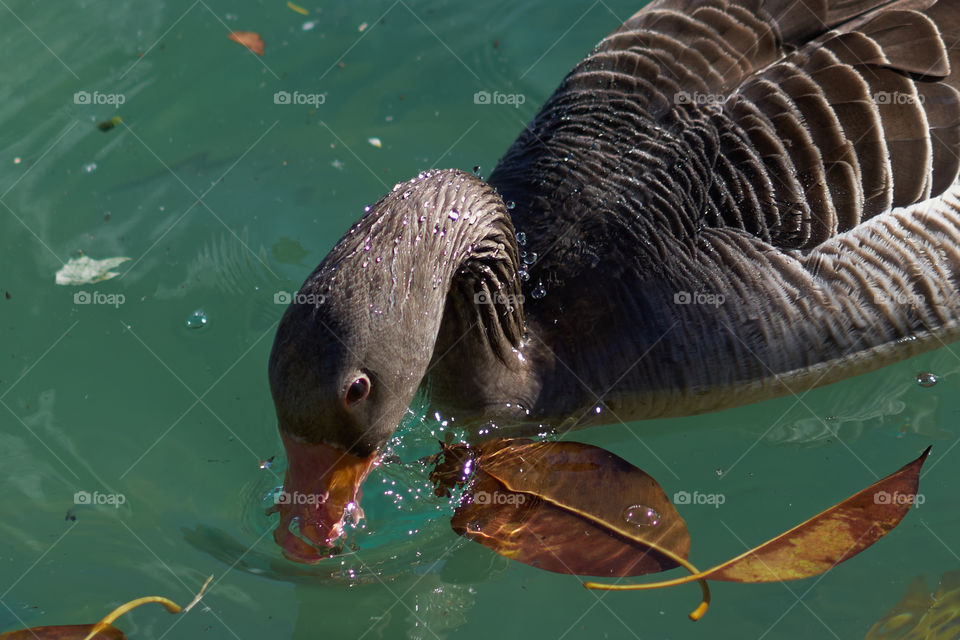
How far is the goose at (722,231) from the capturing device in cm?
479

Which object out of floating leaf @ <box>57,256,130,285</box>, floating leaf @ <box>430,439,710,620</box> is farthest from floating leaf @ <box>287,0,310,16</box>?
floating leaf @ <box>430,439,710,620</box>

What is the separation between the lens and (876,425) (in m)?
5.47

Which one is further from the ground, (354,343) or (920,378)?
(354,343)

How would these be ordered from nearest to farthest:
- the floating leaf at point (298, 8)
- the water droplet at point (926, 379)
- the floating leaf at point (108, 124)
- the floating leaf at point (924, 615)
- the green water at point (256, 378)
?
1. the floating leaf at point (924, 615)
2. the green water at point (256, 378)
3. the water droplet at point (926, 379)
4. the floating leaf at point (108, 124)
5. the floating leaf at point (298, 8)

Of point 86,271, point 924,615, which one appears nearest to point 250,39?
point 86,271

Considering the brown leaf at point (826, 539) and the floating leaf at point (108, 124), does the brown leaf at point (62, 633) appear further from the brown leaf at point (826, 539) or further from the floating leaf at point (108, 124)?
the floating leaf at point (108, 124)

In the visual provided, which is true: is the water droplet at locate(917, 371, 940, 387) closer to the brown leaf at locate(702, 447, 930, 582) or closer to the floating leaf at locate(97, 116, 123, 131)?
the brown leaf at locate(702, 447, 930, 582)

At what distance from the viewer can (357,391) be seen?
142 inches

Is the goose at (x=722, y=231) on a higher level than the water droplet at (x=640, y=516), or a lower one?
higher

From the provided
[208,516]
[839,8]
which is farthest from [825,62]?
[208,516]

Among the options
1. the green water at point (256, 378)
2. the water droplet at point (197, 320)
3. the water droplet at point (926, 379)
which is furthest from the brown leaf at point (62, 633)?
the water droplet at point (926, 379)

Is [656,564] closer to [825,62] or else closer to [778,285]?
[778,285]

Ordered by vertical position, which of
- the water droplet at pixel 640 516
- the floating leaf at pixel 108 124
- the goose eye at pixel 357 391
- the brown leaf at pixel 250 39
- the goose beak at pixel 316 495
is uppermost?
the brown leaf at pixel 250 39

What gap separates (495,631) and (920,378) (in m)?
2.94
